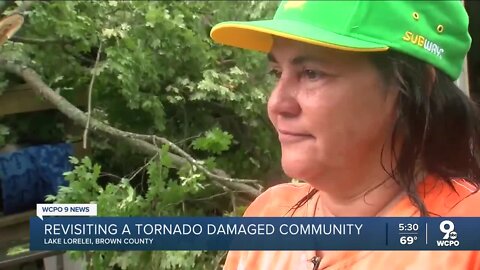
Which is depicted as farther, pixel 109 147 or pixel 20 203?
pixel 109 147

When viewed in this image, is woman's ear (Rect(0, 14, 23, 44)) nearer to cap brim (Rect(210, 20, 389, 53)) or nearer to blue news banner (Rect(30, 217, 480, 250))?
blue news banner (Rect(30, 217, 480, 250))

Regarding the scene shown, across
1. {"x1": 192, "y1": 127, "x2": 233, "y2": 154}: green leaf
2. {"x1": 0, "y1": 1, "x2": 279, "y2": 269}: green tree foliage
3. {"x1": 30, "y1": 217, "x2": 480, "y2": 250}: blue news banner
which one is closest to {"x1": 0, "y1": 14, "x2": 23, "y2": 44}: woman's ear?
{"x1": 0, "y1": 1, "x2": 279, "y2": 269}: green tree foliage

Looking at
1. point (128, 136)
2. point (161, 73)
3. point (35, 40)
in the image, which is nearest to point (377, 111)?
point (128, 136)

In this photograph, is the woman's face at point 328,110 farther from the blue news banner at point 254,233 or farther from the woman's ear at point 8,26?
the woman's ear at point 8,26

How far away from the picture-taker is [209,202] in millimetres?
1235

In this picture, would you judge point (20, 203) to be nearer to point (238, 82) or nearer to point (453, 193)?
point (238, 82)

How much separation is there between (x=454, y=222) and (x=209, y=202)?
71 cm

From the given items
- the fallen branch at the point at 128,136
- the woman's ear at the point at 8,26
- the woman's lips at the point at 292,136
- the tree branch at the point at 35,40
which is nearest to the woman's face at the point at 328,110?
the woman's lips at the point at 292,136

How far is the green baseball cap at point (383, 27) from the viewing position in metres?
0.49

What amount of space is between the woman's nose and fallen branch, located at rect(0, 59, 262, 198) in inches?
27.5

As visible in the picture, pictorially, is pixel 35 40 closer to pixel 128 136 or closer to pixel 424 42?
pixel 128 136

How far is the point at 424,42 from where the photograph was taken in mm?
502

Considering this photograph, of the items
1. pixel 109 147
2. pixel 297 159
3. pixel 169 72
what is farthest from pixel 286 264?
pixel 169 72

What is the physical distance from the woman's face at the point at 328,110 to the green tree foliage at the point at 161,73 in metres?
0.78
